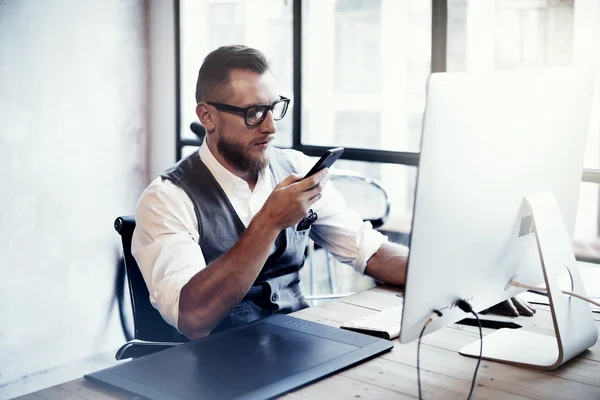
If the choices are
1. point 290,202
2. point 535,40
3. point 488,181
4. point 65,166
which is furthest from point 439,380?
point 65,166

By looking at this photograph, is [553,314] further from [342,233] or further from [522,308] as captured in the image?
[342,233]

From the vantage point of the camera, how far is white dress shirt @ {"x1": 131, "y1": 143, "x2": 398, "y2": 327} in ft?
5.14

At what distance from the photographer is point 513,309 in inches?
59.5

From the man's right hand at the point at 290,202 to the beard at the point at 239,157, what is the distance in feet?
0.92

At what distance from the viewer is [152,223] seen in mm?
1666

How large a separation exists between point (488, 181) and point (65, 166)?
2617 mm

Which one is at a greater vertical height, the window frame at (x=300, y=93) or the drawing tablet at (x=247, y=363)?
the window frame at (x=300, y=93)

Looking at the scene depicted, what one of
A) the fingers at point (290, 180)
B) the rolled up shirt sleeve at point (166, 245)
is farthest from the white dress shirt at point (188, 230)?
the fingers at point (290, 180)

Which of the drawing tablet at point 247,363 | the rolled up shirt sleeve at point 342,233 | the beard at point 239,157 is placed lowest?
the drawing tablet at point 247,363

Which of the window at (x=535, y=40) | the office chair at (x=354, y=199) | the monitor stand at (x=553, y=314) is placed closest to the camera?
the monitor stand at (x=553, y=314)

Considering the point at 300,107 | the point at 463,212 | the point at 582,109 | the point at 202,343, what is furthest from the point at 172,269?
the point at 300,107

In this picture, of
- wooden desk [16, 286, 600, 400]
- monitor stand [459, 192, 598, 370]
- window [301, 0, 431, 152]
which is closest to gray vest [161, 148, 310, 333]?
wooden desk [16, 286, 600, 400]

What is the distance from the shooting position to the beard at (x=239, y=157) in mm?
1834

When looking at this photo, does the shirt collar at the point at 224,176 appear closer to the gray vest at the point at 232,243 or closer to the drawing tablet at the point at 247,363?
the gray vest at the point at 232,243
